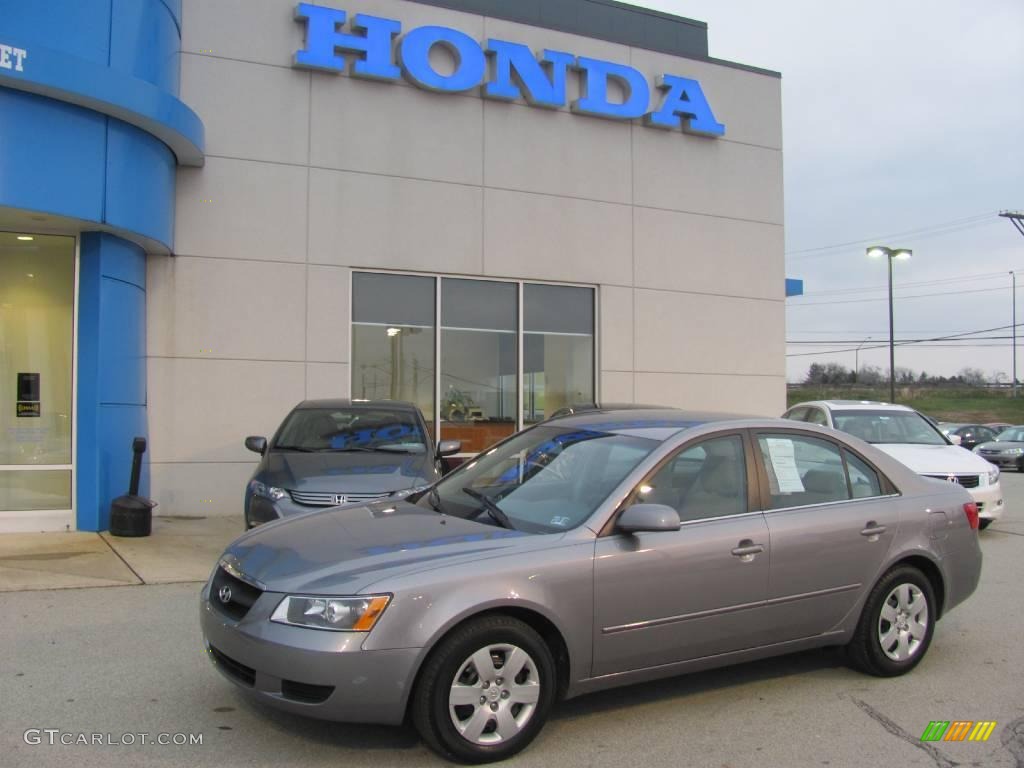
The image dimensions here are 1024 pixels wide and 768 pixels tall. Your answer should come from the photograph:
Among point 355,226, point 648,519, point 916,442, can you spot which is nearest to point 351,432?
point 355,226

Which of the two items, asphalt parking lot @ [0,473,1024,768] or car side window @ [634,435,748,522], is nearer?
asphalt parking lot @ [0,473,1024,768]

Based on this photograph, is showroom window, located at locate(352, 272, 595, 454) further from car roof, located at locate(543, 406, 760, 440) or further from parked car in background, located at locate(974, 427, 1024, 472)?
parked car in background, located at locate(974, 427, 1024, 472)

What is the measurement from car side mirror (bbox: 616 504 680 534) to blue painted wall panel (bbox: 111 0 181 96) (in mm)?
8168

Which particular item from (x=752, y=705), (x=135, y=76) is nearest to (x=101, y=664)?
(x=752, y=705)

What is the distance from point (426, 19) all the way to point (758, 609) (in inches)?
419

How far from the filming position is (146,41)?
988cm

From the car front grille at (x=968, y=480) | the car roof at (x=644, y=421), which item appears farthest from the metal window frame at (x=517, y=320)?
the car roof at (x=644, y=421)

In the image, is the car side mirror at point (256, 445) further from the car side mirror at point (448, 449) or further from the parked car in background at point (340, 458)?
the car side mirror at point (448, 449)

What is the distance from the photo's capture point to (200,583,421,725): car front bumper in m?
3.56

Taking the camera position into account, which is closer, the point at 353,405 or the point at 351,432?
the point at 351,432

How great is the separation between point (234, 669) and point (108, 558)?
4.98 metres

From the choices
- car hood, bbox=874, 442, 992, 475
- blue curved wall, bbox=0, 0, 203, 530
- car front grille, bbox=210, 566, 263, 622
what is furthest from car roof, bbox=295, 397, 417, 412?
car hood, bbox=874, 442, 992, 475
